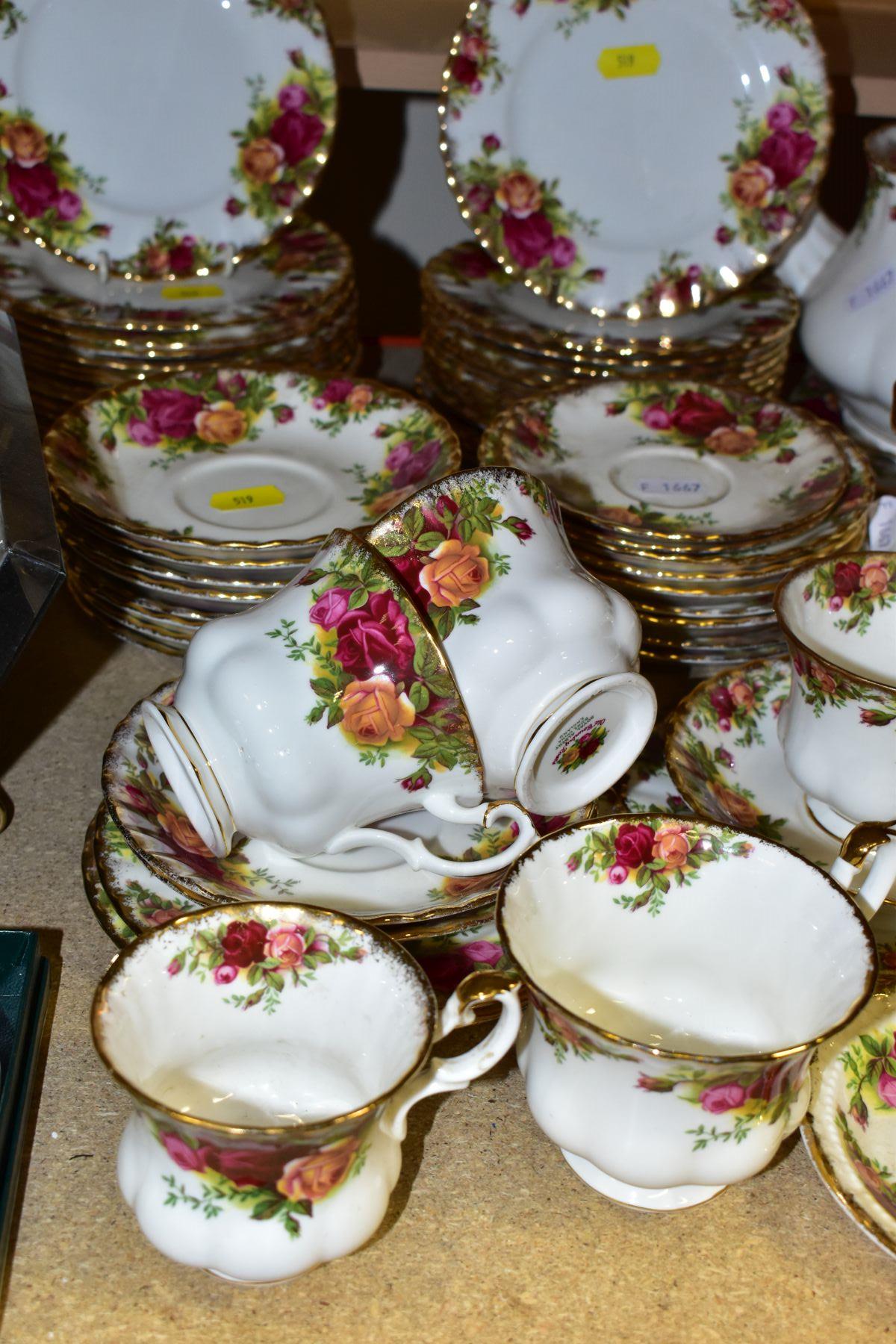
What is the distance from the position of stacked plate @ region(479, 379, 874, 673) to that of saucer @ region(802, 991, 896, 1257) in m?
0.29

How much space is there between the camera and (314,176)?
3.48ft

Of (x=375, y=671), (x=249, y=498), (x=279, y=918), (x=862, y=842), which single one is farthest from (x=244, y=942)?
(x=249, y=498)

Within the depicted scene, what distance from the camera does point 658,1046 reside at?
536 millimetres

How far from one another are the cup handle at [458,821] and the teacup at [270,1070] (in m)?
0.10

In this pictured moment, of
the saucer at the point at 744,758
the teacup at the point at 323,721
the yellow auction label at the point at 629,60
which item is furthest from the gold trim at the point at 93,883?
the yellow auction label at the point at 629,60

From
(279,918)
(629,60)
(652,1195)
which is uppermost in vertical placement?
(629,60)

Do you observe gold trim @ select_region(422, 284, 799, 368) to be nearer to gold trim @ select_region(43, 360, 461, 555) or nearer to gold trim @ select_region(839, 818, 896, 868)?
gold trim @ select_region(43, 360, 461, 555)

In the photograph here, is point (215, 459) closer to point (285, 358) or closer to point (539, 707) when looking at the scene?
point (285, 358)

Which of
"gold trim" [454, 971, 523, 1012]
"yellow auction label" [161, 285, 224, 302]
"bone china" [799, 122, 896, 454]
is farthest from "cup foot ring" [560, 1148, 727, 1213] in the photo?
"yellow auction label" [161, 285, 224, 302]

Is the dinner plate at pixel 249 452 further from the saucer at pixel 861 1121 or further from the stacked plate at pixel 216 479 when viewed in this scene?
the saucer at pixel 861 1121

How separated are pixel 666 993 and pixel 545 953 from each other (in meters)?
0.07

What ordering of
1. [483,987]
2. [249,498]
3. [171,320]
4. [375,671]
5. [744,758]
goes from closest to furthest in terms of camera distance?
[483,987], [375,671], [744,758], [249,498], [171,320]

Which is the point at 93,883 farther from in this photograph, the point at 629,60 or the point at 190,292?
the point at 629,60

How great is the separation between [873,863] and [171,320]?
0.66 meters
